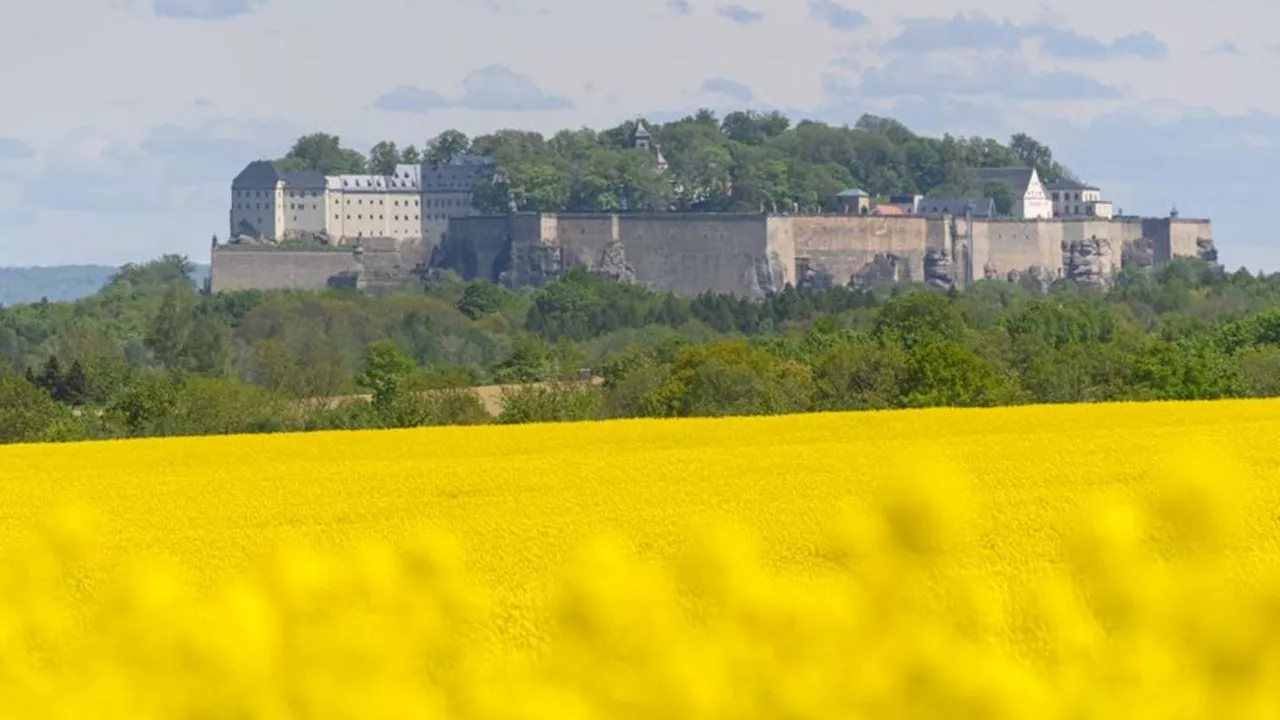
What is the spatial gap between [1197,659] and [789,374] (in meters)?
51.8

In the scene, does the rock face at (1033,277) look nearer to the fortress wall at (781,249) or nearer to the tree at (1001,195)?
the tree at (1001,195)

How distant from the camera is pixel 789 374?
189 ft

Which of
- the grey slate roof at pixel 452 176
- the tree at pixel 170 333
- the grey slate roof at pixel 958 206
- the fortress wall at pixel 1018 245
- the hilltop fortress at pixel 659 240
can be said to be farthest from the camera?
the grey slate roof at pixel 452 176

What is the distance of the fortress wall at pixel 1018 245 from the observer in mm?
174875

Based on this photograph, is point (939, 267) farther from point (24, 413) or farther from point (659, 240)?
point (24, 413)

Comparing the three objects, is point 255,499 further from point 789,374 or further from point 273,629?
point 789,374

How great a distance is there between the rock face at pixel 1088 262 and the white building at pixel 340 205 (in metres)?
41.6

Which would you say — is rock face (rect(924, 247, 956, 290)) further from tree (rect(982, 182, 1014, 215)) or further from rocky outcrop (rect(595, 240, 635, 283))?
rocky outcrop (rect(595, 240, 635, 283))

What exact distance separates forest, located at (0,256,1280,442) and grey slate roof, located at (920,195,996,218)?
1106 cm

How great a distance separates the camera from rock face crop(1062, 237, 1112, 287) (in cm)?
17562

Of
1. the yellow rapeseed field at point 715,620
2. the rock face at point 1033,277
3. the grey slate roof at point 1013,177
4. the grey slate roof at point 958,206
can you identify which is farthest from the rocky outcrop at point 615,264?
the yellow rapeseed field at point 715,620

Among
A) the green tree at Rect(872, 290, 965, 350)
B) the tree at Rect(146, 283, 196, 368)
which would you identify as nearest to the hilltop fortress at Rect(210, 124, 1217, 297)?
the tree at Rect(146, 283, 196, 368)

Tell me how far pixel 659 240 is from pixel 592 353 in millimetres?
51191

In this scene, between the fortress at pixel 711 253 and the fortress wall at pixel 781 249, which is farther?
the fortress at pixel 711 253
